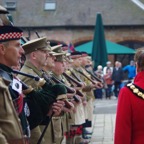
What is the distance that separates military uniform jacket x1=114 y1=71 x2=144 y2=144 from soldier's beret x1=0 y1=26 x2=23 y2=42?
3.96ft

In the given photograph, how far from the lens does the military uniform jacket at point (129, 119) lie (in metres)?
4.84

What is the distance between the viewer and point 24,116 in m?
4.36

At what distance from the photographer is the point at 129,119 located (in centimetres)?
Answer: 484

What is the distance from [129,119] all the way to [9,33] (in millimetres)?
1408

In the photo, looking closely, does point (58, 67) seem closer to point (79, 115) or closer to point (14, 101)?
point (79, 115)

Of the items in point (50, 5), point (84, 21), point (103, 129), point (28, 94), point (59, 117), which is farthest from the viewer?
point (50, 5)

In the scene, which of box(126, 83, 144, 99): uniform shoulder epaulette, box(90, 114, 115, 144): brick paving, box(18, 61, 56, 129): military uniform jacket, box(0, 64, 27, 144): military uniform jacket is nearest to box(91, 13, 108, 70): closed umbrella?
box(90, 114, 115, 144): brick paving

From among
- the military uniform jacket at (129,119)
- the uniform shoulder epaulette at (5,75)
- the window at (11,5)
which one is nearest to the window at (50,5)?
the window at (11,5)

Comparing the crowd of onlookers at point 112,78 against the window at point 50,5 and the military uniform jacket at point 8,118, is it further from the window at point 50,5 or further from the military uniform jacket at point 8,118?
the military uniform jacket at point 8,118

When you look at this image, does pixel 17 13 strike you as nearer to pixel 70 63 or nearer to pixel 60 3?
pixel 60 3

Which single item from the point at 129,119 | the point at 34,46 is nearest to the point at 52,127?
the point at 34,46

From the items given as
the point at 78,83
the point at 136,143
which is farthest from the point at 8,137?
the point at 78,83

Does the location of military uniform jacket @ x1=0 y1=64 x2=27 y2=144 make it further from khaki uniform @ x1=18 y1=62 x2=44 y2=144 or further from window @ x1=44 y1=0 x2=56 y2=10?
window @ x1=44 y1=0 x2=56 y2=10

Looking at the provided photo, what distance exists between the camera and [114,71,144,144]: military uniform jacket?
484cm
